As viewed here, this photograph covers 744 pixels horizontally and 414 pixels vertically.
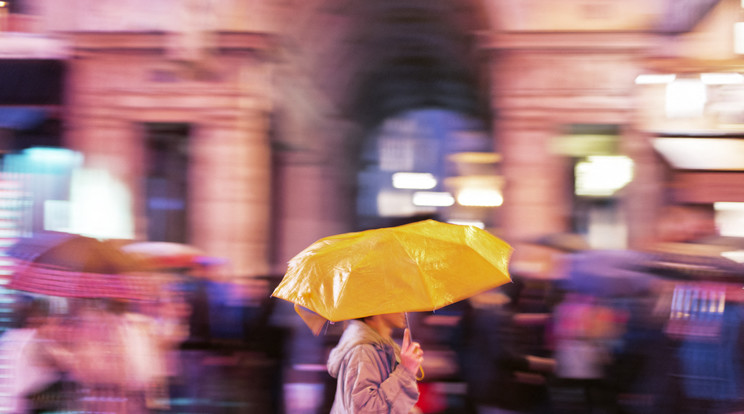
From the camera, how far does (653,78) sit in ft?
31.1

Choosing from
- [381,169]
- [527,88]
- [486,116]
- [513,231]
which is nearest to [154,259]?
[513,231]

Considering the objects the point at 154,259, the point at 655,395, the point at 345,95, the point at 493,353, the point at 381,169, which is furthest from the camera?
the point at 381,169

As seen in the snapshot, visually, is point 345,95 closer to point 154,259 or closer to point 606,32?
point 606,32

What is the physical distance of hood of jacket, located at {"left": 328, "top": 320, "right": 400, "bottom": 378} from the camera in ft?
9.99

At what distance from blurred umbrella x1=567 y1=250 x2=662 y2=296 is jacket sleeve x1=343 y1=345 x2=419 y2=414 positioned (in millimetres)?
3015

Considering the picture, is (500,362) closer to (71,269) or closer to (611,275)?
(611,275)

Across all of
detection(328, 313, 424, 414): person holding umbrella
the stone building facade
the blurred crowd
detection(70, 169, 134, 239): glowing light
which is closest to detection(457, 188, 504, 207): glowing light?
the stone building facade

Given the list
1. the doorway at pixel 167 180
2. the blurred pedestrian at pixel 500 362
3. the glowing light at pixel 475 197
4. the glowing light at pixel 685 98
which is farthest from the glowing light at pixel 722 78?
the doorway at pixel 167 180

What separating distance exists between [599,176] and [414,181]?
694 centimetres

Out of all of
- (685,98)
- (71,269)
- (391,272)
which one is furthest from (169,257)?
(685,98)

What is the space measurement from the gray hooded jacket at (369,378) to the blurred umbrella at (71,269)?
69.5 inches

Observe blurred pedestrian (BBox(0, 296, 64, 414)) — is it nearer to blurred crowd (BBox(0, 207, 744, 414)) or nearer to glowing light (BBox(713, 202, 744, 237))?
blurred crowd (BBox(0, 207, 744, 414))

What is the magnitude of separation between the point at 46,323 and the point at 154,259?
334 centimetres

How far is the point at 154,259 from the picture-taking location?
7.32 m
